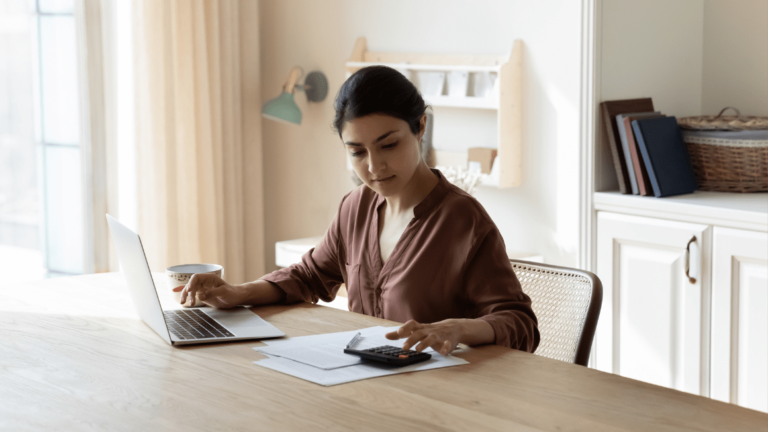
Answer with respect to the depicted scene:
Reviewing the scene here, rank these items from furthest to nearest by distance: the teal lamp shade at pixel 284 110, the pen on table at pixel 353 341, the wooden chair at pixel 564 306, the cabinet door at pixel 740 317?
the teal lamp shade at pixel 284 110 → the cabinet door at pixel 740 317 → the wooden chair at pixel 564 306 → the pen on table at pixel 353 341

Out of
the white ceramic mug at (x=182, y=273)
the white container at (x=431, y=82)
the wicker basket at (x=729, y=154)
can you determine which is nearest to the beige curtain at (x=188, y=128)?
the white container at (x=431, y=82)

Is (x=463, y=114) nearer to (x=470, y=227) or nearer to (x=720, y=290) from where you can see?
(x=720, y=290)

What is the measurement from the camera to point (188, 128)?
11.6 ft

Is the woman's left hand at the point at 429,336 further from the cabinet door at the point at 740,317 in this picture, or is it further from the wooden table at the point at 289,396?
the cabinet door at the point at 740,317

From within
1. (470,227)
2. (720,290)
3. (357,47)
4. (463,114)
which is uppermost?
(357,47)

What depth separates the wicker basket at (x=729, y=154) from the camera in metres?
2.51

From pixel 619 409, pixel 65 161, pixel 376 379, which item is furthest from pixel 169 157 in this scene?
pixel 619 409

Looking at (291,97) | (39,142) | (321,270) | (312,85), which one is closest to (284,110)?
(291,97)

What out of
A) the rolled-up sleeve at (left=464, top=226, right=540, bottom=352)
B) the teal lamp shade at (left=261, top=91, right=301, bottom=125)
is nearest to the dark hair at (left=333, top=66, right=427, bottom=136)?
the rolled-up sleeve at (left=464, top=226, right=540, bottom=352)

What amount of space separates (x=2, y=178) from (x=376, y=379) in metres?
2.41

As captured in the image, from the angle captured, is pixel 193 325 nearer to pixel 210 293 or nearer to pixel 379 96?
pixel 210 293

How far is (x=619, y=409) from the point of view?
1.11m

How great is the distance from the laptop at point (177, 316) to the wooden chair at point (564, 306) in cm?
56

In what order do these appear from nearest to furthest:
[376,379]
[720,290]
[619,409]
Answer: [619,409] < [376,379] < [720,290]
